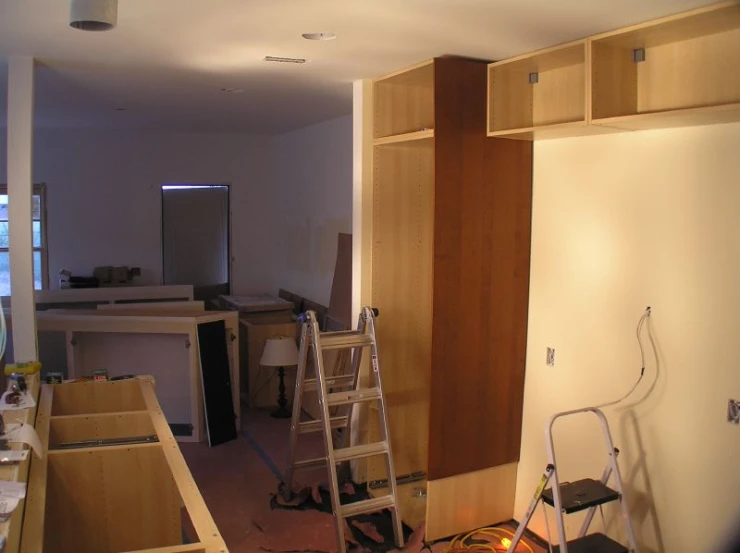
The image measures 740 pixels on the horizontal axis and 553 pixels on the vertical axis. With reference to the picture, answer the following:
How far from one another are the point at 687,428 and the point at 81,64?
334cm

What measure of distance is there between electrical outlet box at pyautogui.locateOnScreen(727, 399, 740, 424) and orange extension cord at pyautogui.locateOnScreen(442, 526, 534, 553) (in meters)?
1.42

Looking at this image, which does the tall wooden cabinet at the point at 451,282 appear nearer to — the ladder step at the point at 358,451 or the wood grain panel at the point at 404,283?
the wood grain panel at the point at 404,283

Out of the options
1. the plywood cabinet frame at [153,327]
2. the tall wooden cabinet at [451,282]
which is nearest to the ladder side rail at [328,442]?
the tall wooden cabinet at [451,282]

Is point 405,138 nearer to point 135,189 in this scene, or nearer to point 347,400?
point 347,400

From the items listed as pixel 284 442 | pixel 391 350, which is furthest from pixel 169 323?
pixel 391 350

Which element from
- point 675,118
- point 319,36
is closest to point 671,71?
point 675,118

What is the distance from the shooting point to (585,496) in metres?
Answer: 3.08

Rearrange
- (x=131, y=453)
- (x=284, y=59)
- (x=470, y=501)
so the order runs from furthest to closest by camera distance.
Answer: (x=470, y=501), (x=284, y=59), (x=131, y=453)

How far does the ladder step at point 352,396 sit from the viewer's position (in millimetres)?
3775

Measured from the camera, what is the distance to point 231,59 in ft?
11.5

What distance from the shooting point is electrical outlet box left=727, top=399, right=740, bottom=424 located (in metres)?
2.80

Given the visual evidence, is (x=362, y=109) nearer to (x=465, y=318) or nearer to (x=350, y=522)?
(x=465, y=318)

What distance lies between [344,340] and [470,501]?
1145 mm

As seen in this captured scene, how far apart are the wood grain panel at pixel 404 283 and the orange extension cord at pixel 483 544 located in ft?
1.82
